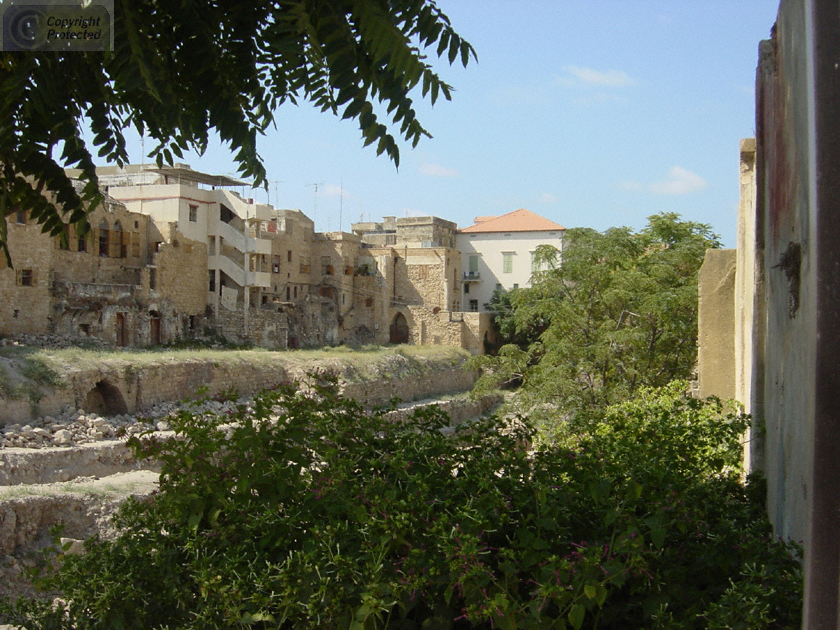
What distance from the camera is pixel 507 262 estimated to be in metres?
49.0

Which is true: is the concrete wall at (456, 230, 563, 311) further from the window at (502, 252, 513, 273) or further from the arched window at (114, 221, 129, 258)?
the arched window at (114, 221, 129, 258)

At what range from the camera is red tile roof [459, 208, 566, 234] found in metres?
49.5

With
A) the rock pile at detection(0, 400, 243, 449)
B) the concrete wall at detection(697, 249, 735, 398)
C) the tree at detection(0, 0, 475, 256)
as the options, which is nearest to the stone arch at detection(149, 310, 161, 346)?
the rock pile at detection(0, 400, 243, 449)

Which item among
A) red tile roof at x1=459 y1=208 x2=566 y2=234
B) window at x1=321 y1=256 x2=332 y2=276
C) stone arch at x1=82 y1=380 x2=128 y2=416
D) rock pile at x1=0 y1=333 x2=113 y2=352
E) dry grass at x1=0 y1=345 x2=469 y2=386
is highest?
red tile roof at x1=459 y1=208 x2=566 y2=234

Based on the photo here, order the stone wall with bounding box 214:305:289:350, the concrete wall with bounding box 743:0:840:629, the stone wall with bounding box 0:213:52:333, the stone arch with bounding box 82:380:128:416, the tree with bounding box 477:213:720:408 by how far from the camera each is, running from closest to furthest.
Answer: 1. the concrete wall with bounding box 743:0:840:629
2. the tree with bounding box 477:213:720:408
3. the stone arch with bounding box 82:380:128:416
4. the stone wall with bounding box 0:213:52:333
5. the stone wall with bounding box 214:305:289:350

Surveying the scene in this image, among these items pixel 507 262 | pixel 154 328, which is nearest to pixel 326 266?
pixel 507 262

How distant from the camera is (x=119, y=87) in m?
3.85

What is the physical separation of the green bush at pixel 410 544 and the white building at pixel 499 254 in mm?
44306

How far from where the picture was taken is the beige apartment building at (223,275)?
2750cm

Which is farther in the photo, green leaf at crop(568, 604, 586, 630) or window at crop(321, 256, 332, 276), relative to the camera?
window at crop(321, 256, 332, 276)

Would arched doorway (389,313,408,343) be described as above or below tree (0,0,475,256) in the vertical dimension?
below

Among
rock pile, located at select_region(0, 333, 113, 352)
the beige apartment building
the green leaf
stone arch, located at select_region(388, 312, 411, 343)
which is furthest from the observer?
stone arch, located at select_region(388, 312, 411, 343)

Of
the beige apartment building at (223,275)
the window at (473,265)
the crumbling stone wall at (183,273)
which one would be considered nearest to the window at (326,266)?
the beige apartment building at (223,275)

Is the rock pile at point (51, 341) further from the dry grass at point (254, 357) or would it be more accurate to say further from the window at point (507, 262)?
the window at point (507, 262)
